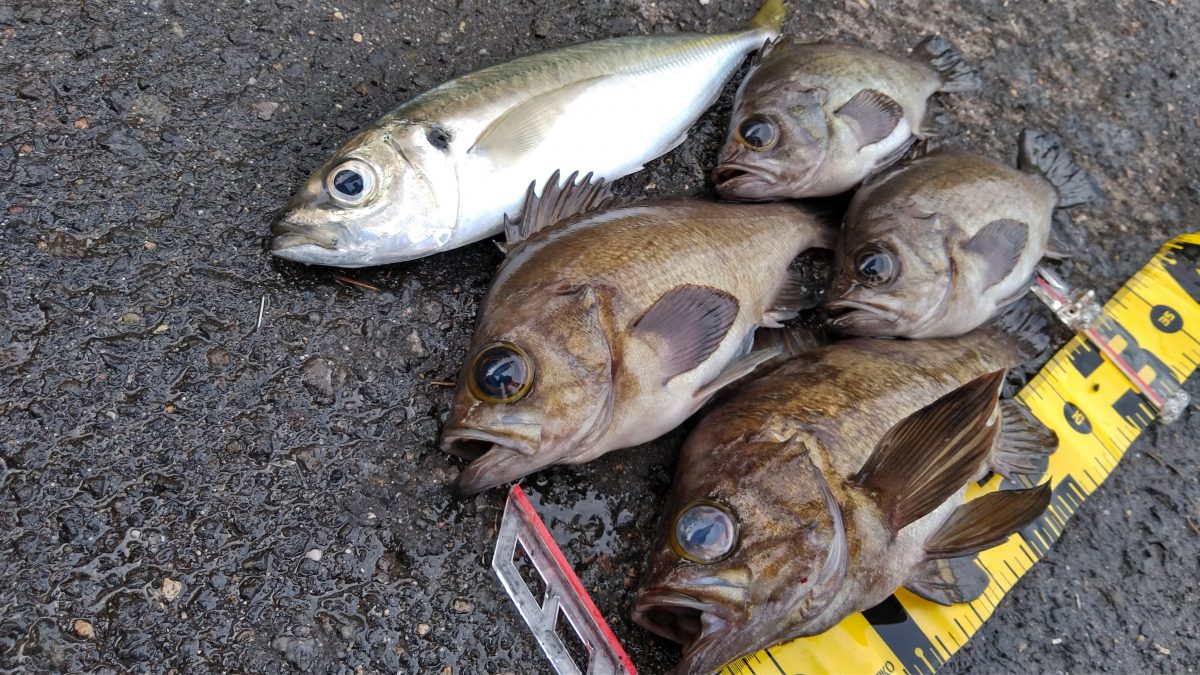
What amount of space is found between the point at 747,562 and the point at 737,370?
2.36 ft

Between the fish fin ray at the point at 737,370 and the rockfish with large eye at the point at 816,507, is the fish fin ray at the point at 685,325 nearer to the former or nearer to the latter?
the fish fin ray at the point at 737,370

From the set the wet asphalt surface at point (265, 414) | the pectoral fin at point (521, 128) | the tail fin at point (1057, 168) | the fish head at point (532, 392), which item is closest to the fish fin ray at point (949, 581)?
the wet asphalt surface at point (265, 414)

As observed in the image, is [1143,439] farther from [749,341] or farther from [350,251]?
[350,251]

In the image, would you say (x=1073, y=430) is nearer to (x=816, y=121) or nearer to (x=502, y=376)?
(x=816, y=121)

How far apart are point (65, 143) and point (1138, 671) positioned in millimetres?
4920

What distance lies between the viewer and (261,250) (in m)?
2.77

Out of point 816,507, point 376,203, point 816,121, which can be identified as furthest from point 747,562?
point 816,121

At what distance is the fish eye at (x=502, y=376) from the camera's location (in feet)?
7.20

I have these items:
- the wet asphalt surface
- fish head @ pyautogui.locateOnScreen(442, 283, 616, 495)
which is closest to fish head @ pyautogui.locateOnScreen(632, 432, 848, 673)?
fish head @ pyautogui.locateOnScreen(442, 283, 616, 495)

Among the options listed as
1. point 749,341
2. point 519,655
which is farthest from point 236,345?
point 749,341

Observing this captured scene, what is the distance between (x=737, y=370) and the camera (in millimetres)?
2602

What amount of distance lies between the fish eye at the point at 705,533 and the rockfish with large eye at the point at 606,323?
0.39 metres

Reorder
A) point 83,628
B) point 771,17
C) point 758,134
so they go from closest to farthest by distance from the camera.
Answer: point 83,628 < point 758,134 < point 771,17

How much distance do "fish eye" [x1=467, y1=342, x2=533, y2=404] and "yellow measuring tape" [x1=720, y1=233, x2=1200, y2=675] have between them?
4.39 feet
